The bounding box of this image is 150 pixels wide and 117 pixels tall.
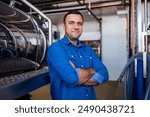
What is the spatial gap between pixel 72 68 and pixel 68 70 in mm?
39

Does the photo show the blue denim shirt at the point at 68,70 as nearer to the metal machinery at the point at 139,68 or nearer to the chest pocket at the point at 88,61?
the chest pocket at the point at 88,61

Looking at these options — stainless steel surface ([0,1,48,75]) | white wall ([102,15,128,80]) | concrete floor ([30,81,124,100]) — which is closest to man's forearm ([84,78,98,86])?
stainless steel surface ([0,1,48,75])

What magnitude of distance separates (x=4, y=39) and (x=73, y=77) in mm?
745

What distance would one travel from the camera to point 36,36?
2312 mm

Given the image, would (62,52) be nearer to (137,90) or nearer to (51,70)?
(51,70)

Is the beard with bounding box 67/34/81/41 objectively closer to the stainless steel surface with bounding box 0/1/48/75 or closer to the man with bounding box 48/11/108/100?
the man with bounding box 48/11/108/100

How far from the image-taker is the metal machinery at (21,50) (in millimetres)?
1432

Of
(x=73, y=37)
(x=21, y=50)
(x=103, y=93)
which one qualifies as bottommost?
(x=103, y=93)

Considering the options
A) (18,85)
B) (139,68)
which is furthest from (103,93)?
(18,85)

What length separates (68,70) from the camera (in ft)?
4.91

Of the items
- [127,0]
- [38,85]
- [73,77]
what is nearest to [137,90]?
[73,77]

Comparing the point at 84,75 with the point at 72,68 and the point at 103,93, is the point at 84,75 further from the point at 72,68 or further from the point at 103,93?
the point at 103,93

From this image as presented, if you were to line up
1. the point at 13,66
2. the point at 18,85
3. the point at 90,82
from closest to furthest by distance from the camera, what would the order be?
1. the point at 18,85
2. the point at 90,82
3. the point at 13,66

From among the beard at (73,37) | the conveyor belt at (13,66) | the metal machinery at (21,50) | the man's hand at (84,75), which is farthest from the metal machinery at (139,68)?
the conveyor belt at (13,66)
